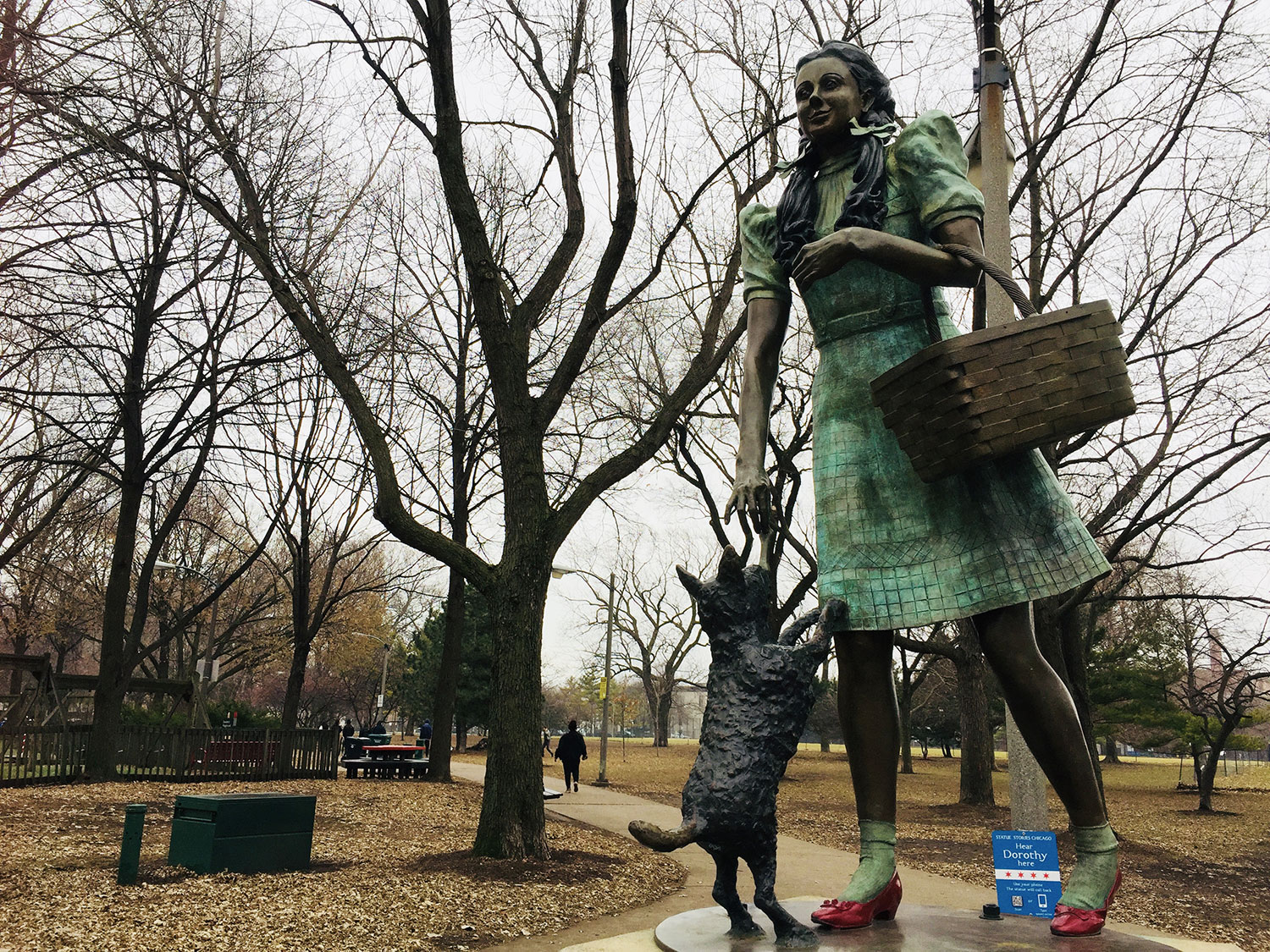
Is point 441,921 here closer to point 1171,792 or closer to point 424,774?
point 424,774

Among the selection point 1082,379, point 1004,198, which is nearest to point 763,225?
point 1082,379

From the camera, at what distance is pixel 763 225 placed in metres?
3.61

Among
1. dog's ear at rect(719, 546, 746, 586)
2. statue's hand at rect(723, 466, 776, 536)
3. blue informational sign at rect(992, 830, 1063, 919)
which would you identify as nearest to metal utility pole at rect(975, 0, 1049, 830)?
blue informational sign at rect(992, 830, 1063, 919)

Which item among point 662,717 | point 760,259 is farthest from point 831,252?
point 662,717

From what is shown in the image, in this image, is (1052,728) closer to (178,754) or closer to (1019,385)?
(1019,385)

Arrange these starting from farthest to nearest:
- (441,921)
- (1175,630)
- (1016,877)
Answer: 1. (1175,630)
2. (441,921)
3. (1016,877)

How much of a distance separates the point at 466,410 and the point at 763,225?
17366 millimetres

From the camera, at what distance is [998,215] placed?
304 inches

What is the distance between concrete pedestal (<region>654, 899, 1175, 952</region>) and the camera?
2.56 m

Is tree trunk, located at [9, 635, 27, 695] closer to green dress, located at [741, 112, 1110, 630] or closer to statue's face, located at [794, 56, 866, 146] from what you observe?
green dress, located at [741, 112, 1110, 630]

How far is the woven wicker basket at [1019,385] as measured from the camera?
8.72 ft

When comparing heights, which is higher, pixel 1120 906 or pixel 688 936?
pixel 688 936

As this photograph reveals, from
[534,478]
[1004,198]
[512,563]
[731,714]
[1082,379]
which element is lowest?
[731,714]

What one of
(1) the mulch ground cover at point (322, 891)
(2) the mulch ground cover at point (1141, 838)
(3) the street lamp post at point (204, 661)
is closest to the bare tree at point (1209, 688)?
(2) the mulch ground cover at point (1141, 838)
